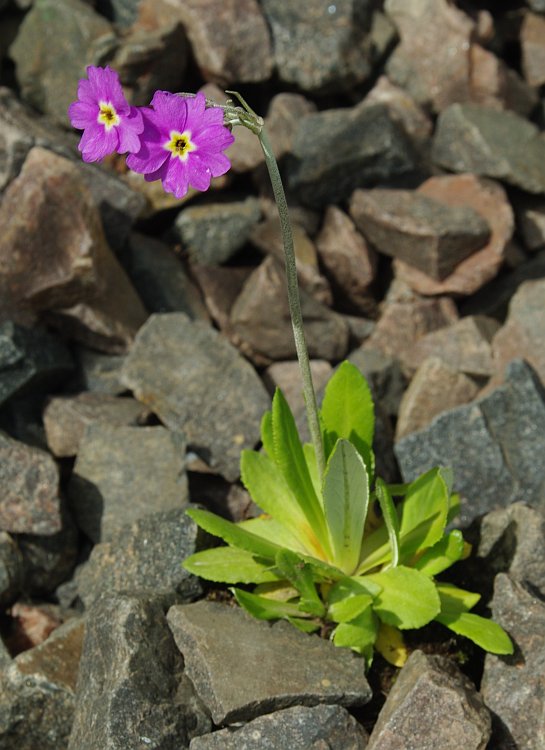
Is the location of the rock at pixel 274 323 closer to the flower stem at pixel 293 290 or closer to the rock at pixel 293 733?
the flower stem at pixel 293 290

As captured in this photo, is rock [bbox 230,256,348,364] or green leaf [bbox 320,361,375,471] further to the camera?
rock [bbox 230,256,348,364]

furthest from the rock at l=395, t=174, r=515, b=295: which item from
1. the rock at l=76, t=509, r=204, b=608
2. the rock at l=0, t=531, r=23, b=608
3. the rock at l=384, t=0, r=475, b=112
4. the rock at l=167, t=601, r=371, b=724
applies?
the rock at l=0, t=531, r=23, b=608

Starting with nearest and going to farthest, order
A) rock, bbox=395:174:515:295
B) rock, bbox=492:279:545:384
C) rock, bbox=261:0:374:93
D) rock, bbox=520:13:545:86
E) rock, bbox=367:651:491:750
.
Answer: rock, bbox=367:651:491:750, rock, bbox=492:279:545:384, rock, bbox=395:174:515:295, rock, bbox=261:0:374:93, rock, bbox=520:13:545:86

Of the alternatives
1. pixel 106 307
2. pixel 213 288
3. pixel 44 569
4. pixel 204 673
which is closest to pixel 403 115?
pixel 213 288

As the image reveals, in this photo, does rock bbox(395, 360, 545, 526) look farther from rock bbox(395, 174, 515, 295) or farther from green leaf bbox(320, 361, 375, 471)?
rock bbox(395, 174, 515, 295)

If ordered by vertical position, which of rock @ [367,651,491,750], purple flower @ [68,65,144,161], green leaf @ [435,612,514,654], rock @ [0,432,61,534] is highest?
purple flower @ [68,65,144,161]

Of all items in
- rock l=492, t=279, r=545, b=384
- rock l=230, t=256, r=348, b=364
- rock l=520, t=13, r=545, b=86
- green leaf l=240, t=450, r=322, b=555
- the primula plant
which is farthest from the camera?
rock l=520, t=13, r=545, b=86

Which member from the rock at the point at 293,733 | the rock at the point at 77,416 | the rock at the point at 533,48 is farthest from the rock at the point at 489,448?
the rock at the point at 533,48
